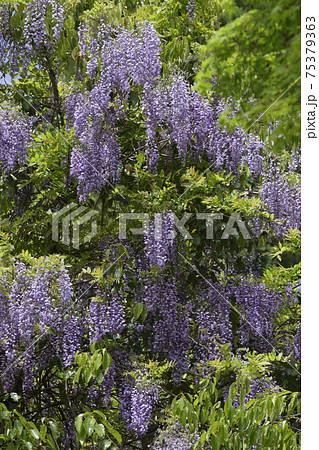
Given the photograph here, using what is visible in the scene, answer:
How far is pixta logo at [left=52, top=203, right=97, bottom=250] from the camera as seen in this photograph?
17.8ft

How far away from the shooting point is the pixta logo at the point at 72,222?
5.43 metres

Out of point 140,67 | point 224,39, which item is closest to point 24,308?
point 140,67

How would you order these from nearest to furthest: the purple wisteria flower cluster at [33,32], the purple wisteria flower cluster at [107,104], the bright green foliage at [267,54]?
the bright green foliage at [267,54], the purple wisteria flower cluster at [107,104], the purple wisteria flower cluster at [33,32]

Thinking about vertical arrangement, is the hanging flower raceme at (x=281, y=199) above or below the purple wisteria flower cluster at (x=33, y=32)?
below

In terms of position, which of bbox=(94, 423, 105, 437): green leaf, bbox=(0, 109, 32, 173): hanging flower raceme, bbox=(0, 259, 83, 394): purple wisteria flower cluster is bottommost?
bbox=(94, 423, 105, 437): green leaf

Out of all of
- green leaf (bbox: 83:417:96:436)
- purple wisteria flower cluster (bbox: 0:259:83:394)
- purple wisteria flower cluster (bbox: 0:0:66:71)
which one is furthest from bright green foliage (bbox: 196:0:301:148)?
purple wisteria flower cluster (bbox: 0:0:66:71)

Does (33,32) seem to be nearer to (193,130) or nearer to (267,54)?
(193,130)

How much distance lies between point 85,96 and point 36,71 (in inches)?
53.1

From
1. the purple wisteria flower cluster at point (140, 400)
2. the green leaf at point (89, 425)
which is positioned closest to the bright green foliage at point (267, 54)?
the green leaf at point (89, 425)

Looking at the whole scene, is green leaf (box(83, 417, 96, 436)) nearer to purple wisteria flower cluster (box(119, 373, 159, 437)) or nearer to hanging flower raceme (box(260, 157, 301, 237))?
purple wisteria flower cluster (box(119, 373, 159, 437))

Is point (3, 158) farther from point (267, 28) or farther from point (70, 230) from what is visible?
point (267, 28)

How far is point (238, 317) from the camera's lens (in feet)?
17.2

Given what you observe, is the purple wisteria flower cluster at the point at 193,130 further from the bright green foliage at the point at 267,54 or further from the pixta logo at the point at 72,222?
the bright green foliage at the point at 267,54

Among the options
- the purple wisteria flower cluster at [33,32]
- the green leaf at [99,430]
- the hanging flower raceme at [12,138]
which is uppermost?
the purple wisteria flower cluster at [33,32]
